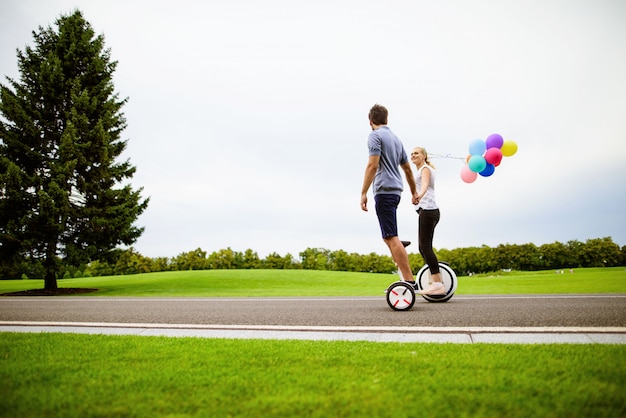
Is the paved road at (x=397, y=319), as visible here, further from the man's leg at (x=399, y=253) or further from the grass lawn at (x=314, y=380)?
the grass lawn at (x=314, y=380)

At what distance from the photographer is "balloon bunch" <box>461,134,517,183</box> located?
8.22 m

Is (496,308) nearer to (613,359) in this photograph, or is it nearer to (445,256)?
(613,359)

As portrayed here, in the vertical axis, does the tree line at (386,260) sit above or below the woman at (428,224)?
below

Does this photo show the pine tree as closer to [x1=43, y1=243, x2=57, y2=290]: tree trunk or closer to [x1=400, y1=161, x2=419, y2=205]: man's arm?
[x1=43, y1=243, x2=57, y2=290]: tree trunk

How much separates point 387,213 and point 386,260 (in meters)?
83.9

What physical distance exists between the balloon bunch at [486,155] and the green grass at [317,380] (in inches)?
249

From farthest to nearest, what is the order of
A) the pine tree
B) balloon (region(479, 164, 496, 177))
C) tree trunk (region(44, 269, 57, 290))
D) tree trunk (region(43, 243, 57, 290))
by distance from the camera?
tree trunk (region(44, 269, 57, 290)), tree trunk (region(43, 243, 57, 290)), the pine tree, balloon (region(479, 164, 496, 177))

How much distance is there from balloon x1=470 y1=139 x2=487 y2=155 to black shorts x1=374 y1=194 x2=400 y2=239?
465 centimetres

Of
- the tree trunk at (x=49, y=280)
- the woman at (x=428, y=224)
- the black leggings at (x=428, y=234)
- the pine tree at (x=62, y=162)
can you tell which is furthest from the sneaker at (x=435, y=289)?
the tree trunk at (x=49, y=280)

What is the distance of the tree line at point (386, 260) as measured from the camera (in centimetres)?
7200

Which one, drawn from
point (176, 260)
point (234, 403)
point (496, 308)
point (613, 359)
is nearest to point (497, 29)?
point (496, 308)

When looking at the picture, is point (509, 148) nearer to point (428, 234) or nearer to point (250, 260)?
point (428, 234)

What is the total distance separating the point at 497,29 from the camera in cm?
1980

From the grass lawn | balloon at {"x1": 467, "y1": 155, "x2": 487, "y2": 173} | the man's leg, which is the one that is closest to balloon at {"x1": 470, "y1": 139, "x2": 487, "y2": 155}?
balloon at {"x1": 467, "y1": 155, "x2": 487, "y2": 173}
